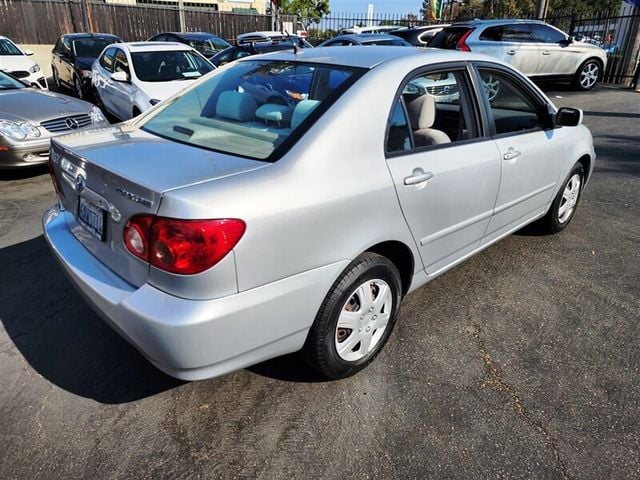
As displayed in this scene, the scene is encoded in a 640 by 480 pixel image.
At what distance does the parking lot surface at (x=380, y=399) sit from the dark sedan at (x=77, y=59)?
828 cm

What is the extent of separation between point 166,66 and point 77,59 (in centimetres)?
413

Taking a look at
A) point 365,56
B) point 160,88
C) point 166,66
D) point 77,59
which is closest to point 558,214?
point 365,56

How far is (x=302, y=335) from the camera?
2234mm

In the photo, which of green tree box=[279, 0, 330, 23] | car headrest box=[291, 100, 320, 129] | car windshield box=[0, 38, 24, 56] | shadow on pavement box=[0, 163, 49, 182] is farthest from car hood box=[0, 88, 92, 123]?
green tree box=[279, 0, 330, 23]

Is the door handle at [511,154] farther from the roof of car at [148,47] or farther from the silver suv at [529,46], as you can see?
the silver suv at [529,46]

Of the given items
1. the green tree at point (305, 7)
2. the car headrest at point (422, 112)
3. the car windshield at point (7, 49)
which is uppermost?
the green tree at point (305, 7)

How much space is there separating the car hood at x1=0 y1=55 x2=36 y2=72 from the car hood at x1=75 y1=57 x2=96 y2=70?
1.03 m

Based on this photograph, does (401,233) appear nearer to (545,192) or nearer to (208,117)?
(208,117)

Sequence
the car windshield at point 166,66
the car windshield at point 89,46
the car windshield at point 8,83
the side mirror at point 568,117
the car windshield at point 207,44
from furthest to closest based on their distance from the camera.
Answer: the car windshield at point 207,44 < the car windshield at point 89,46 < the car windshield at point 166,66 < the car windshield at point 8,83 < the side mirror at point 568,117

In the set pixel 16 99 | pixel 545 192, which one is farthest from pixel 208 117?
pixel 16 99

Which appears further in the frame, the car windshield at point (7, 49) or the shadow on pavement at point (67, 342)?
the car windshield at point (7, 49)

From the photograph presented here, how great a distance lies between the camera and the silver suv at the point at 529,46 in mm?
11141

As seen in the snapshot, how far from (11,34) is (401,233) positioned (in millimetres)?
22098

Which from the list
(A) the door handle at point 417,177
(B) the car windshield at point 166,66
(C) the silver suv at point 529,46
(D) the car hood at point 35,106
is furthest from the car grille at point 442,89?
(C) the silver suv at point 529,46
